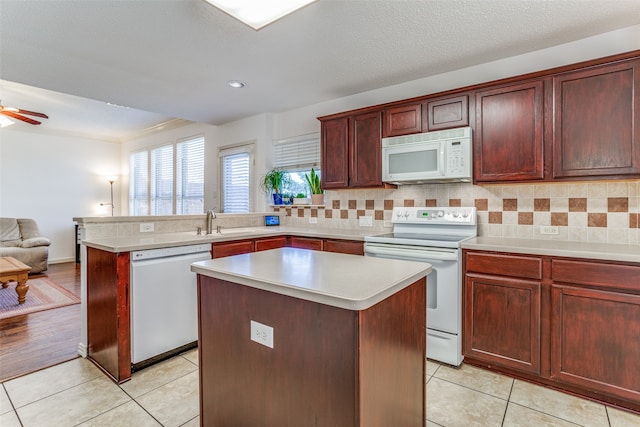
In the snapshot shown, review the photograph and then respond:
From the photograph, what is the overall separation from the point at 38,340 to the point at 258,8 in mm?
3219

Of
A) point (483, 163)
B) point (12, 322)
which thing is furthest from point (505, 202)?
point (12, 322)

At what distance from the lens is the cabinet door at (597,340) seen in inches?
71.2

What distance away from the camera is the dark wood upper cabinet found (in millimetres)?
3100

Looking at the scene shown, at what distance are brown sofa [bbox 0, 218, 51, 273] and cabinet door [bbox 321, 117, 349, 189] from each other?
4.94 metres

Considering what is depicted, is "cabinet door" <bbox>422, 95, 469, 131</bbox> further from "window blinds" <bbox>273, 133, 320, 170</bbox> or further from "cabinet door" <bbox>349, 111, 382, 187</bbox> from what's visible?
"window blinds" <bbox>273, 133, 320, 170</bbox>

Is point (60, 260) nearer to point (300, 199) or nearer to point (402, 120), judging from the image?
point (300, 199)

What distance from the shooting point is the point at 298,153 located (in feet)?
13.4

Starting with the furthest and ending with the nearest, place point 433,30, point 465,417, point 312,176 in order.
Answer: point 312,176 < point 433,30 < point 465,417

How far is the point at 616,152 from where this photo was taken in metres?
2.03

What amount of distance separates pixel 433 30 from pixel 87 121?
602 cm

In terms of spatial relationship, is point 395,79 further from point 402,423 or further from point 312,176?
point 402,423

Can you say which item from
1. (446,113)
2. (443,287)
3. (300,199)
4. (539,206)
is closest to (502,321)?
(443,287)

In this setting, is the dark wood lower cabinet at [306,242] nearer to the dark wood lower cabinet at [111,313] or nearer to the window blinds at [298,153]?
the window blinds at [298,153]

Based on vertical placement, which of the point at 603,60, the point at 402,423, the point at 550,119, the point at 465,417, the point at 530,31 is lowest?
the point at 465,417
